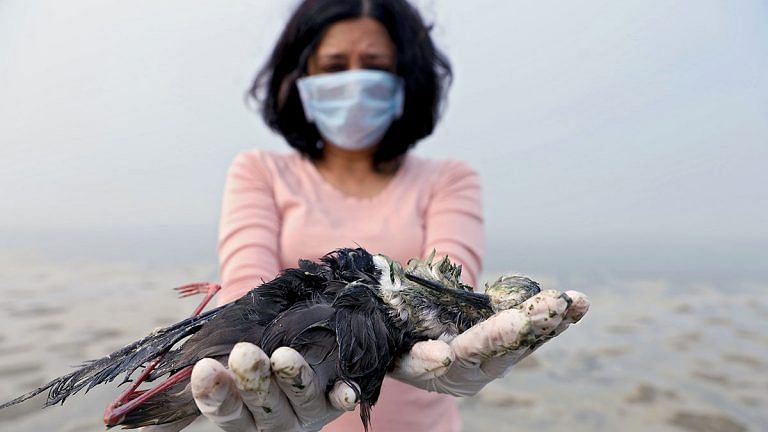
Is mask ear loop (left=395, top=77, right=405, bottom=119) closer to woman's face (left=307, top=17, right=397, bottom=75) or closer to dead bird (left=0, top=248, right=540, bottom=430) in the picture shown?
woman's face (left=307, top=17, right=397, bottom=75)

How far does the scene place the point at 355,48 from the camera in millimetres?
2078

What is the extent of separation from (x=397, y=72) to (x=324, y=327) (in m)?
1.38

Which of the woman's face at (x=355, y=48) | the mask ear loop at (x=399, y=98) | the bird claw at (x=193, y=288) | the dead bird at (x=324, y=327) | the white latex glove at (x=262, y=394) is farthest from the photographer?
the mask ear loop at (x=399, y=98)

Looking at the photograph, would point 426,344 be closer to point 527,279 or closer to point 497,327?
point 497,327

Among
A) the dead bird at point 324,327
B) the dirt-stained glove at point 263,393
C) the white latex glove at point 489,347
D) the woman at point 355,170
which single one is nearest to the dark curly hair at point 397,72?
the woman at point 355,170

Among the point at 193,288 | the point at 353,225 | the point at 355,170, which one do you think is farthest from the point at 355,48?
the point at 193,288

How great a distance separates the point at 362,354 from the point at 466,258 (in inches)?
34.9

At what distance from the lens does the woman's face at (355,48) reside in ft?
6.72

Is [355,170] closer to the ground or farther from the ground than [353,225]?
farther from the ground

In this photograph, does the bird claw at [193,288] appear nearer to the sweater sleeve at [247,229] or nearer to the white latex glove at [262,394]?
the sweater sleeve at [247,229]

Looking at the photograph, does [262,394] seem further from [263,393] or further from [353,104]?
[353,104]

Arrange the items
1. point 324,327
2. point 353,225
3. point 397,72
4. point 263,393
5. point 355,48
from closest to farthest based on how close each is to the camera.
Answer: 1. point 263,393
2. point 324,327
3. point 353,225
4. point 355,48
5. point 397,72

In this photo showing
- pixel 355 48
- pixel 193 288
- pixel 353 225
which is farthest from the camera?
A: pixel 355 48

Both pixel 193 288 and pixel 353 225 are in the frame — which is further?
pixel 353 225
